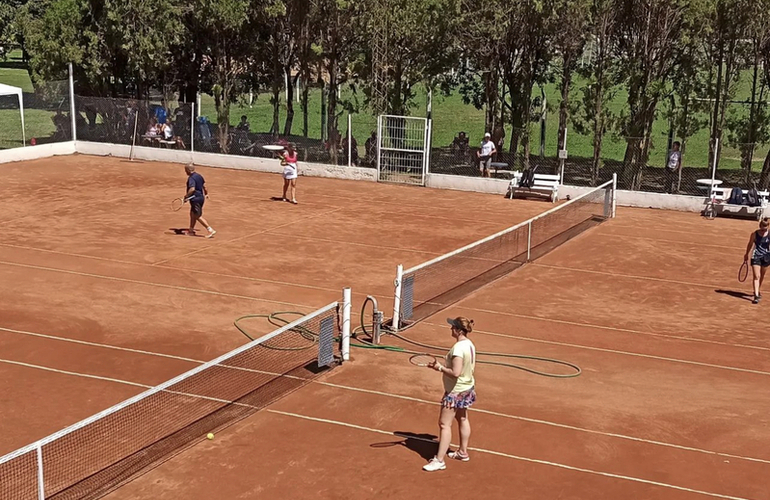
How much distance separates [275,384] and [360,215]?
500 inches

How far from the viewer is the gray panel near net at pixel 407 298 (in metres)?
14.5

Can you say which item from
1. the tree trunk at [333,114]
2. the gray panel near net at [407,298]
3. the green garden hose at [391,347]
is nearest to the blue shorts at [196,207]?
the green garden hose at [391,347]

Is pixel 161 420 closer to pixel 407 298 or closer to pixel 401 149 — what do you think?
pixel 407 298

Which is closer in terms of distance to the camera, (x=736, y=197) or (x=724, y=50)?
(x=736, y=197)

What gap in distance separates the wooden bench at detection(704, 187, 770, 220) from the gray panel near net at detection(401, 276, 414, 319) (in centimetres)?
1426

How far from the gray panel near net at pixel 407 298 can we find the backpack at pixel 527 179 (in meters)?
13.8

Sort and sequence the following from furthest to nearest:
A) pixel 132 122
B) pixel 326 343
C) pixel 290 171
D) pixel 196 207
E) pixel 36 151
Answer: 1. pixel 132 122
2. pixel 36 151
3. pixel 290 171
4. pixel 196 207
5. pixel 326 343

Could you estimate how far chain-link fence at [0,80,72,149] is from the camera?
3409 cm

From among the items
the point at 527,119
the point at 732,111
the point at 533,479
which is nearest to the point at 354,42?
the point at 527,119

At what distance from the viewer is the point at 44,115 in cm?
3488

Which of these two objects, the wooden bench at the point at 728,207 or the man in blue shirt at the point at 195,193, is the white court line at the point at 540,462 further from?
the wooden bench at the point at 728,207

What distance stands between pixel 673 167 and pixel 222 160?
50.4 feet

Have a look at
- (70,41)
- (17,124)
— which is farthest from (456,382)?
(17,124)

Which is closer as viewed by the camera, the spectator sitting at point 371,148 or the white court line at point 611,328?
the white court line at point 611,328
